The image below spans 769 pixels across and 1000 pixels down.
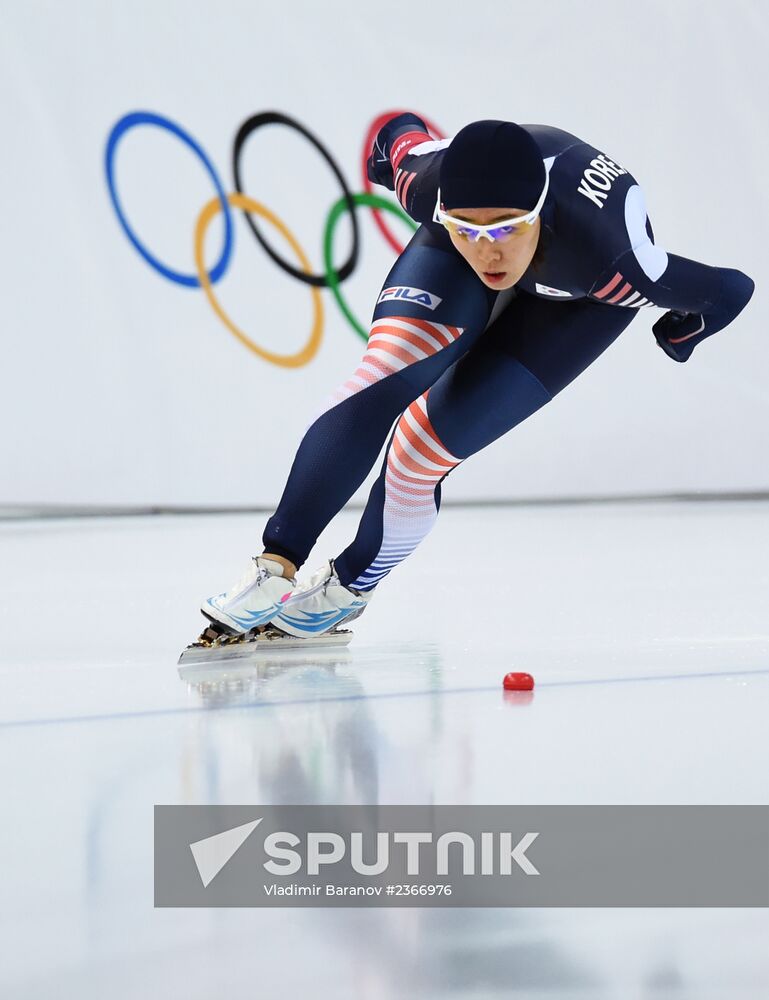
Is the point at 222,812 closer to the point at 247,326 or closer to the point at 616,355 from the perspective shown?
the point at 247,326

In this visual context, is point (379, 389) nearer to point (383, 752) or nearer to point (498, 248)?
point (498, 248)

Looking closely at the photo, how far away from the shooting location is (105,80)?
6.79 meters

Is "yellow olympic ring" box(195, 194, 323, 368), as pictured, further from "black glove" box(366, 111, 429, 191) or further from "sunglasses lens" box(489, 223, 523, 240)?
"sunglasses lens" box(489, 223, 523, 240)

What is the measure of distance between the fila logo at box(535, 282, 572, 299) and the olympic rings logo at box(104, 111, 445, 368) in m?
4.40

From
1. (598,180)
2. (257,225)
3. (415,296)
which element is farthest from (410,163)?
(257,225)

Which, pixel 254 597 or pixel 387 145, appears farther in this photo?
pixel 387 145

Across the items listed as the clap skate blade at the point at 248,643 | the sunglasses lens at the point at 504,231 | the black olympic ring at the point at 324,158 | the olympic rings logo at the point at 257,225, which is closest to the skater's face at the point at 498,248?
the sunglasses lens at the point at 504,231

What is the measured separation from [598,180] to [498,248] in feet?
0.76

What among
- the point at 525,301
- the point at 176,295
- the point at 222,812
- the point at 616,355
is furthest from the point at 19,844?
the point at 616,355

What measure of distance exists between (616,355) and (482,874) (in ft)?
→ 21.7

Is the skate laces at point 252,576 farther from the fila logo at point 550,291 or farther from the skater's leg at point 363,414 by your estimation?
→ the fila logo at point 550,291

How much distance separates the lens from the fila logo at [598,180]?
7.52ft

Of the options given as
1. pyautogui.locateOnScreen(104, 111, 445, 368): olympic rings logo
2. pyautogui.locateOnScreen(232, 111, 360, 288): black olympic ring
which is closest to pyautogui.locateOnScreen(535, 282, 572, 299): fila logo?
pyautogui.locateOnScreen(104, 111, 445, 368): olympic rings logo

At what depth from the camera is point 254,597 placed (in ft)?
8.02
